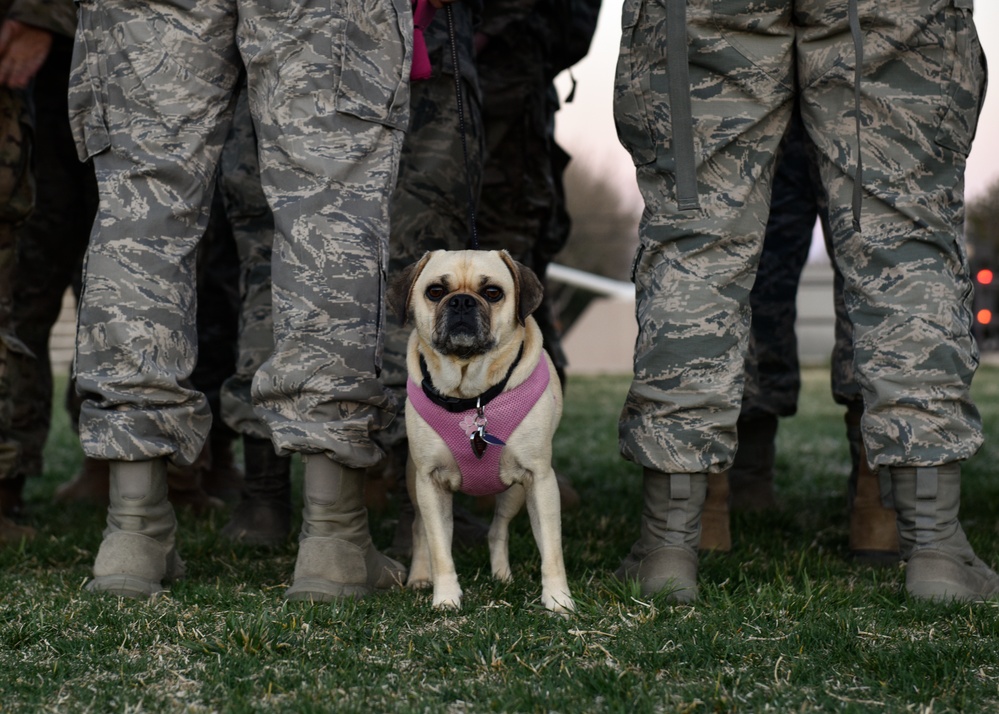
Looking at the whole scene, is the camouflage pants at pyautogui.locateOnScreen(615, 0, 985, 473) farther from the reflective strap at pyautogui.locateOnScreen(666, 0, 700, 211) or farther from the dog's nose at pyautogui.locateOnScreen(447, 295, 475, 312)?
the dog's nose at pyautogui.locateOnScreen(447, 295, 475, 312)

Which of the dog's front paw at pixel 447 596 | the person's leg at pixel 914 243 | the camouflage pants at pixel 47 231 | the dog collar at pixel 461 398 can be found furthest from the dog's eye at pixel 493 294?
the camouflage pants at pixel 47 231

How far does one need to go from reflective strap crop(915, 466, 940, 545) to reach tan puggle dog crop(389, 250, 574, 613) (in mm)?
948

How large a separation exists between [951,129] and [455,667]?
1.88 meters

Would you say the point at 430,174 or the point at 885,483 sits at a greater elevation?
the point at 430,174

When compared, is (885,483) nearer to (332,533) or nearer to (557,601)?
(557,601)

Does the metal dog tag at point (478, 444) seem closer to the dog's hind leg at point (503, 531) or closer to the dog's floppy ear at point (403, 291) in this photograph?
the dog's hind leg at point (503, 531)

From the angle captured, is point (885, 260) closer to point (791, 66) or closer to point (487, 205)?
point (791, 66)

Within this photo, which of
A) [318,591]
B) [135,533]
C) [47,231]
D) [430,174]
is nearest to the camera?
[318,591]

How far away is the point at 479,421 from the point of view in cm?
276

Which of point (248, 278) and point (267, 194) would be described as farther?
point (248, 278)

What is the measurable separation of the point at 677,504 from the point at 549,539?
14.3 inches

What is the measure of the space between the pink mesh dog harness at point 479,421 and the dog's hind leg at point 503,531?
20cm

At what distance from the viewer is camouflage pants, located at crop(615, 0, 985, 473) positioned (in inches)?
107

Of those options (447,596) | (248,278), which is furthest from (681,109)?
(248,278)
